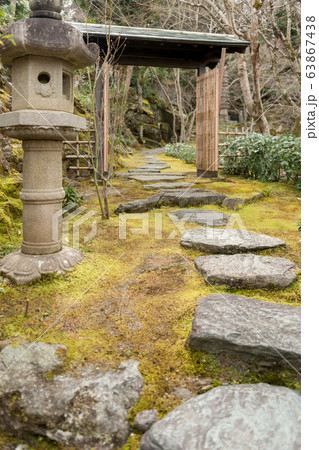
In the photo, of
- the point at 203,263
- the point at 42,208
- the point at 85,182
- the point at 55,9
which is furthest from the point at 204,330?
the point at 85,182

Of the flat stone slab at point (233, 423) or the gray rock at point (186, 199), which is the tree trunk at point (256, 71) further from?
the flat stone slab at point (233, 423)

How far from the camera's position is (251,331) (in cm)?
196

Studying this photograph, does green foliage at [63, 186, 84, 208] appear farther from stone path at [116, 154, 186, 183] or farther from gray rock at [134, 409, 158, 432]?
gray rock at [134, 409, 158, 432]

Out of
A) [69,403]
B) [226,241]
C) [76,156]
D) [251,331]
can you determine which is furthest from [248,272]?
[76,156]

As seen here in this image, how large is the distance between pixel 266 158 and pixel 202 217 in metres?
4.19

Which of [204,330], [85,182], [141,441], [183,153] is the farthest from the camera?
[183,153]

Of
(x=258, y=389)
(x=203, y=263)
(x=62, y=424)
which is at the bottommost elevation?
(x=62, y=424)

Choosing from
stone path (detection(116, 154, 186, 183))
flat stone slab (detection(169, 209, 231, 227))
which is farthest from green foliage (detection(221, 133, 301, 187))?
flat stone slab (detection(169, 209, 231, 227))

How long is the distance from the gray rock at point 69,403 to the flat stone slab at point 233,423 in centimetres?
22

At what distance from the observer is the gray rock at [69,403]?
156 centimetres

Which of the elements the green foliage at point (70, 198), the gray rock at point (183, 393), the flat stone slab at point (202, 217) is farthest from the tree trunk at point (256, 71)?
the gray rock at point (183, 393)

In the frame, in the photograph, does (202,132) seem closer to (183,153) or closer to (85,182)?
(85,182)

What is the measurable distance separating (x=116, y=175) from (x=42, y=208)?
6076 mm

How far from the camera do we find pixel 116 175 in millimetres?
9008
